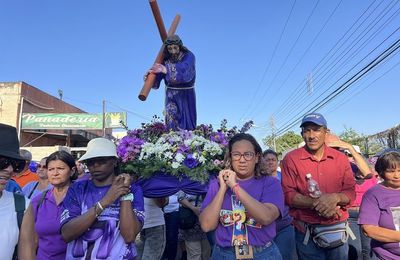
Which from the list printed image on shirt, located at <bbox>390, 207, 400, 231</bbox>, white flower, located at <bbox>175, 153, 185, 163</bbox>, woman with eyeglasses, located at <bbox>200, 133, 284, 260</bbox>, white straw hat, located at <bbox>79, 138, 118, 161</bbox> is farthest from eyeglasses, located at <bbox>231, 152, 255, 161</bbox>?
printed image on shirt, located at <bbox>390, 207, 400, 231</bbox>

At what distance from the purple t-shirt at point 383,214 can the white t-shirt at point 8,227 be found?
2.63 metres

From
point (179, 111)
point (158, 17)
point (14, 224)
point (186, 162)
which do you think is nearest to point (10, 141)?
point (14, 224)

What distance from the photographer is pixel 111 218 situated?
8.75 feet

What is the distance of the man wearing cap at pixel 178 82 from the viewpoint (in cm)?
423

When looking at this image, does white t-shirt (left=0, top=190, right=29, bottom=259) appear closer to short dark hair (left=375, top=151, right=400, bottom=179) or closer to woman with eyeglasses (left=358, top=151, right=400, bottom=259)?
woman with eyeglasses (left=358, top=151, right=400, bottom=259)

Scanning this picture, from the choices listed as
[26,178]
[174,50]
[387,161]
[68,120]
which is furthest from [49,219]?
[68,120]

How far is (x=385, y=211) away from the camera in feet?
9.30

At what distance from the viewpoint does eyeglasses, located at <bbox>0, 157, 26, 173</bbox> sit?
2401 millimetres

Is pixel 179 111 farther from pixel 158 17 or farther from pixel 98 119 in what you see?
pixel 98 119

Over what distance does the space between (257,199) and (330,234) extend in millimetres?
989

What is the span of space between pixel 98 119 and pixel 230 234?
70.8 ft

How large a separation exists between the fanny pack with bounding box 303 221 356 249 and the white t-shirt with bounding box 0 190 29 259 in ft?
8.09

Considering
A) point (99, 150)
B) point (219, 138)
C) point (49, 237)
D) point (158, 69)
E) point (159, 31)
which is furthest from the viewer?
point (159, 31)

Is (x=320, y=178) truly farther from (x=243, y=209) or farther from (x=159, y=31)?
(x=159, y=31)
